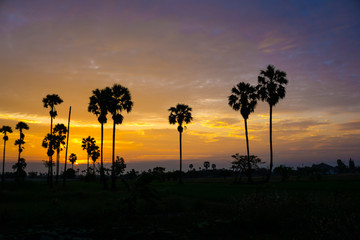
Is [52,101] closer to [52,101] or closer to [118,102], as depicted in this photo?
[52,101]

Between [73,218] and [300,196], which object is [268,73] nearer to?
[300,196]

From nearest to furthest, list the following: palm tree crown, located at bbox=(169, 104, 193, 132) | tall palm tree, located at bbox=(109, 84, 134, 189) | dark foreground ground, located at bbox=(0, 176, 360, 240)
Answer: 1. dark foreground ground, located at bbox=(0, 176, 360, 240)
2. tall palm tree, located at bbox=(109, 84, 134, 189)
3. palm tree crown, located at bbox=(169, 104, 193, 132)

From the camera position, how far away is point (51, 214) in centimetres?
1170

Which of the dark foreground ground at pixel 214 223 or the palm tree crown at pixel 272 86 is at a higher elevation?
the palm tree crown at pixel 272 86

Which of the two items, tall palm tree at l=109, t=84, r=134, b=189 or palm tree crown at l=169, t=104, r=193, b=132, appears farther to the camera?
palm tree crown at l=169, t=104, r=193, b=132

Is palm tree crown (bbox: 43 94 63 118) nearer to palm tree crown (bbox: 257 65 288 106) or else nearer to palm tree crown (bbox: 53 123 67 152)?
palm tree crown (bbox: 53 123 67 152)

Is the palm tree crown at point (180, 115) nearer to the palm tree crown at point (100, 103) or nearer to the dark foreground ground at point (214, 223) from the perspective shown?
the palm tree crown at point (100, 103)

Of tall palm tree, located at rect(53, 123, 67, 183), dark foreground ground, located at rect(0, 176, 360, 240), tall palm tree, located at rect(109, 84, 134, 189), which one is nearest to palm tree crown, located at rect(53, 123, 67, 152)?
tall palm tree, located at rect(53, 123, 67, 183)

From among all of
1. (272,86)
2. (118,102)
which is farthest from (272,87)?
(118,102)

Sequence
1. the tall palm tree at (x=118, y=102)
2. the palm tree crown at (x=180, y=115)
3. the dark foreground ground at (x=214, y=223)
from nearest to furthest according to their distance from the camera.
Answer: the dark foreground ground at (x=214, y=223) < the tall palm tree at (x=118, y=102) < the palm tree crown at (x=180, y=115)

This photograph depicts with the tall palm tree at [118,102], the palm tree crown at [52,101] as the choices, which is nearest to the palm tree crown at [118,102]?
the tall palm tree at [118,102]

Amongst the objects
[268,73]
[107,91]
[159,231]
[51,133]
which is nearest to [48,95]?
[51,133]

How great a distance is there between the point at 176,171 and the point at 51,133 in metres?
48.7

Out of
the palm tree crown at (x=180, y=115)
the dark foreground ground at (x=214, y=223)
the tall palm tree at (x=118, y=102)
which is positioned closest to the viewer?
the dark foreground ground at (x=214, y=223)
